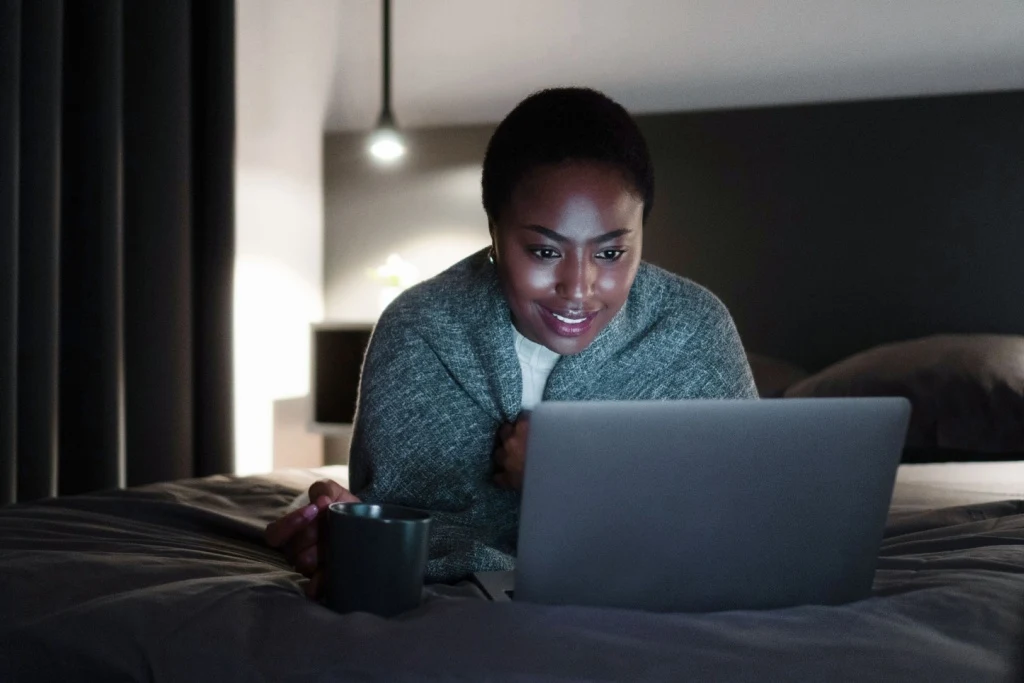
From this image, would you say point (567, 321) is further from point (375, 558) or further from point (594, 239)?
point (375, 558)

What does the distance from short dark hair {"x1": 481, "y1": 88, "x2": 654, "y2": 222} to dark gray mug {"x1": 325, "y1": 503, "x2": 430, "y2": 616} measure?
0.53m

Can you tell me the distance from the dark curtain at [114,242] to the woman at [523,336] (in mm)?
993

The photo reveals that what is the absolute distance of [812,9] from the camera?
2854 mm

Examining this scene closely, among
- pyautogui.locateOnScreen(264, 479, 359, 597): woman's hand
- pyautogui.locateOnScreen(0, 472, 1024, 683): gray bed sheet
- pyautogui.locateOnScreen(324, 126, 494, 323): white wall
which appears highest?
pyautogui.locateOnScreen(324, 126, 494, 323): white wall

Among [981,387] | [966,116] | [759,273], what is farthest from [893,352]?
[966,116]

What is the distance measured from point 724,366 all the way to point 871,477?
58cm

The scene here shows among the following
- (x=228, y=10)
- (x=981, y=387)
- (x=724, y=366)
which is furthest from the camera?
(x=228, y=10)

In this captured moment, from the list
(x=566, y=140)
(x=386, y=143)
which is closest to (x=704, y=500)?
(x=566, y=140)

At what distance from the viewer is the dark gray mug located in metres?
0.78

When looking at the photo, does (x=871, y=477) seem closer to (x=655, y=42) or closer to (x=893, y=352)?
(x=893, y=352)

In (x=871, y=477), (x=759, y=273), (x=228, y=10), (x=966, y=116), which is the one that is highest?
(x=228, y=10)

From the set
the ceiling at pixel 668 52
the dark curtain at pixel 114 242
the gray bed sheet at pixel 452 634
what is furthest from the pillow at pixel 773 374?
the gray bed sheet at pixel 452 634

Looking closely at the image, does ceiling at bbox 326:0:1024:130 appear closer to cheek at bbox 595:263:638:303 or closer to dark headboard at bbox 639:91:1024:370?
dark headboard at bbox 639:91:1024:370

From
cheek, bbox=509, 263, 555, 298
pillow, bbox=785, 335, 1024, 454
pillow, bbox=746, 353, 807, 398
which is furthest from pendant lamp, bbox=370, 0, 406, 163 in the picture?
cheek, bbox=509, 263, 555, 298
